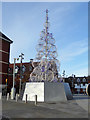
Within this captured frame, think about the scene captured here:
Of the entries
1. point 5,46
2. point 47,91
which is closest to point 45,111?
point 47,91

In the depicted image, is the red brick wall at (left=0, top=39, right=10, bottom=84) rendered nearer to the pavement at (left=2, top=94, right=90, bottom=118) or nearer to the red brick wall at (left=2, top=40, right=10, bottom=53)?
the red brick wall at (left=2, top=40, right=10, bottom=53)

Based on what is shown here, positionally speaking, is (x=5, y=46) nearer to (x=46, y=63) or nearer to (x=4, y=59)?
(x=4, y=59)

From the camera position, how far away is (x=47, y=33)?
18062mm

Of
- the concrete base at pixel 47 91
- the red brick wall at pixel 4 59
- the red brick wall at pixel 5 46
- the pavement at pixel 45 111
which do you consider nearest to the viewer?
the pavement at pixel 45 111

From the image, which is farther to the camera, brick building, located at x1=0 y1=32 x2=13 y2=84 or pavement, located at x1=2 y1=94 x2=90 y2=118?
brick building, located at x1=0 y1=32 x2=13 y2=84

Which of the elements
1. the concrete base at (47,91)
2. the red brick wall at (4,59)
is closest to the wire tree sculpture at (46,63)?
the concrete base at (47,91)

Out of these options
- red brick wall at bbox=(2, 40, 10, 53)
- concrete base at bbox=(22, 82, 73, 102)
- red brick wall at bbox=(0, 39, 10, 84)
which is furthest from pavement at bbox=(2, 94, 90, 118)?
red brick wall at bbox=(2, 40, 10, 53)

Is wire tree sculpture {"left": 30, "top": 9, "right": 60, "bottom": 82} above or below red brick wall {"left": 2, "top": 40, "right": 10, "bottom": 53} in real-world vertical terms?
below

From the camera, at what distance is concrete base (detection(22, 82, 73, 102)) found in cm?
1549

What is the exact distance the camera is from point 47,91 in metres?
15.7

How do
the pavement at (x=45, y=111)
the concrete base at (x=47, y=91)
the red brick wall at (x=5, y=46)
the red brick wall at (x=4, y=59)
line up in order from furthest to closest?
the red brick wall at (x=5, y=46) → the red brick wall at (x=4, y=59) → the concrete base at (x=47, y=91) → the pavement at (x=45, y=111)

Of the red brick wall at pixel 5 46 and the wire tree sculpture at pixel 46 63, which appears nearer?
the wire tree sculpture at pixel 46 63

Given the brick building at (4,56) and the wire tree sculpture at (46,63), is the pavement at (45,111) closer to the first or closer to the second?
the wire tree sculpture at (46,63)

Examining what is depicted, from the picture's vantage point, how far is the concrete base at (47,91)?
50.8 feet
